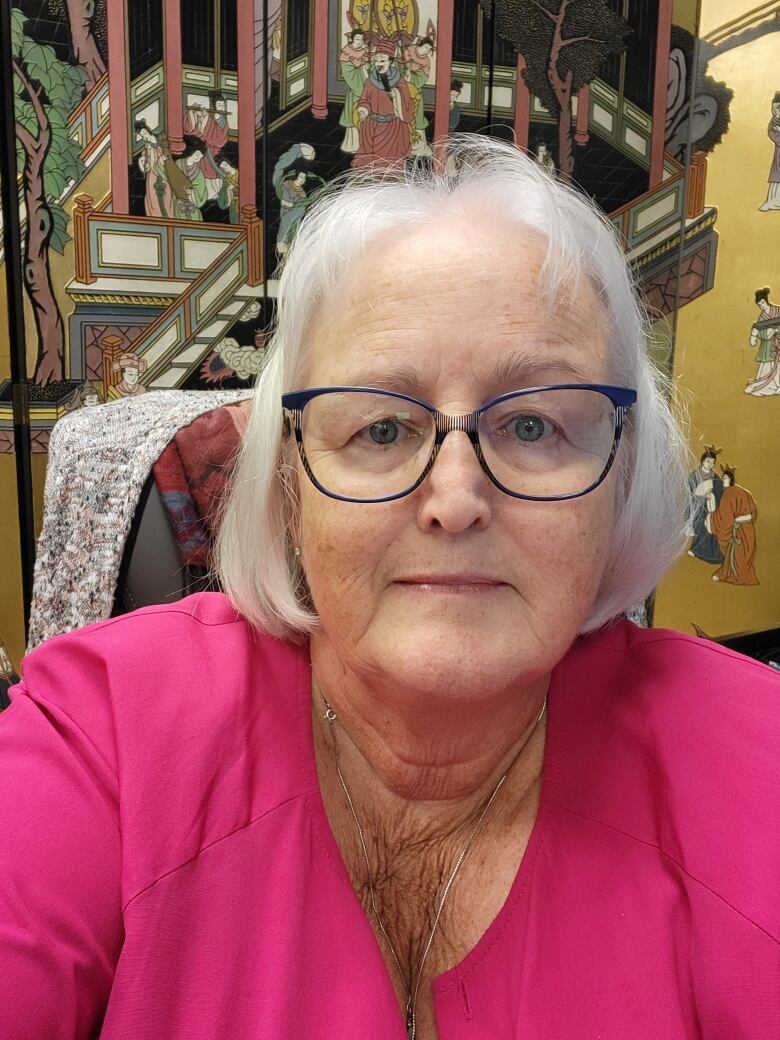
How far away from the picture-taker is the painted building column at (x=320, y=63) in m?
2.55

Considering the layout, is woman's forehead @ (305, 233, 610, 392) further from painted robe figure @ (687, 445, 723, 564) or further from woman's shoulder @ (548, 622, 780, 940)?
painted robe figure @ (687, 445, 723, 564)

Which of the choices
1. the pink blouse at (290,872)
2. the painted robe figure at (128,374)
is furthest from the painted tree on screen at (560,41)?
the pink blouse at (290,872)

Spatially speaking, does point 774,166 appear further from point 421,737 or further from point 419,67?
point 421,737

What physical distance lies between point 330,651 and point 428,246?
477mm

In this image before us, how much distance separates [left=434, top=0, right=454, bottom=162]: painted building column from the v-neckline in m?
2.32

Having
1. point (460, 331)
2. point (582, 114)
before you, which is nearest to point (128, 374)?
point (582, 114)

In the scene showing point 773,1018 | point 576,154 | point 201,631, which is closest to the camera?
point 773,1018

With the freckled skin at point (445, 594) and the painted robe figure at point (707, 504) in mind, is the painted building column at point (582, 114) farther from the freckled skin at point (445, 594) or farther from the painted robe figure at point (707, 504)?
the freckled skin at point (445, 594)

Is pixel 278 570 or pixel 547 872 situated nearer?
pixel 547 872

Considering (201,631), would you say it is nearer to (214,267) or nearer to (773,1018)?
(773,1018)

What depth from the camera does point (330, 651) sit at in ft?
3.06

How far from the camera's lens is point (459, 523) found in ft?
2.43

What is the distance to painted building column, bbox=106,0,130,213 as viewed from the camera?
94.4 inches

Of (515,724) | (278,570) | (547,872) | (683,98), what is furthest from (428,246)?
(683,98)
